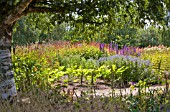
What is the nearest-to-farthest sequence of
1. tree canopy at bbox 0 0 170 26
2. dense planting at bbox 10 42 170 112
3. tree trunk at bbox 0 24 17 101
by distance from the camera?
tree canopy at bbox 0 0 170 26
tree trunk at bbox 0 24 17 101
dense planting at bbox 10 42 170 112

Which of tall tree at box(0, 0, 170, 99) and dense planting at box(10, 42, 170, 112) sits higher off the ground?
tall tree at box(0, 0, 170, 99)

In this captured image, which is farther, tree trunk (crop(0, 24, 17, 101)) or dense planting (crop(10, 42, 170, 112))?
dense planting (crop(10, 42, 170, 112))

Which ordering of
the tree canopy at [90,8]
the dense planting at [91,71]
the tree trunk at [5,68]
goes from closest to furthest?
1. the tree canopy at [90,8]
2. the tree trunk at [5,68]
3. the dense planting at [91,71]

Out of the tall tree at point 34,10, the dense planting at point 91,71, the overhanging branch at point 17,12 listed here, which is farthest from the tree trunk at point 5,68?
the dense planting at point 91,71

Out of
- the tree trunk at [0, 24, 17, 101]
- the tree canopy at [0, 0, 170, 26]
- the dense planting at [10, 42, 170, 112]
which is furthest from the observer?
the dense planting at [10, 42, 170, 112]

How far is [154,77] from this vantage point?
902 centimetres

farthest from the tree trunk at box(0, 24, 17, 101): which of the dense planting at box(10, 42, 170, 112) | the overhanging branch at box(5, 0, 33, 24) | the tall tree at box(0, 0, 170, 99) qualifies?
the dense planting at box(10, 42, 170, 112)

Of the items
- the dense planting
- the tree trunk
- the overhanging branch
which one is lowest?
the dense planting

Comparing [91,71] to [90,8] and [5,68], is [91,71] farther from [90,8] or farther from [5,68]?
[5,68]

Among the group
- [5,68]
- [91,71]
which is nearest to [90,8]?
[5,68]

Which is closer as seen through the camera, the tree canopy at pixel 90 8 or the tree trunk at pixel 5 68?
the tree canopy at pixel 90 8

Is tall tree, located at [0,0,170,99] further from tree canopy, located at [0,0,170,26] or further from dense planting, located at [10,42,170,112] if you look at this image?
dense planting, located at [10,42,170,112]

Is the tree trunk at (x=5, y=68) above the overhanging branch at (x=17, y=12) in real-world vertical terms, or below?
below

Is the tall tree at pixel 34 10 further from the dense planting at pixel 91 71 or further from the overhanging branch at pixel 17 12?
the dense planting at pixel 91 71
